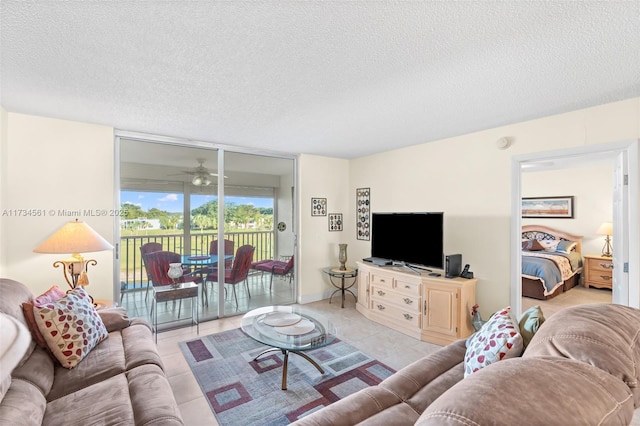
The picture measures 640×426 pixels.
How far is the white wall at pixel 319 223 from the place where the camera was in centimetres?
482

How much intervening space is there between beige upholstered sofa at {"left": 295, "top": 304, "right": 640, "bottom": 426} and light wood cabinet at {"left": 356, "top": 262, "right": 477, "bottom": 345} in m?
1.93

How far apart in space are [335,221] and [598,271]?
479 centimetres

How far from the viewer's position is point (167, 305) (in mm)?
3855

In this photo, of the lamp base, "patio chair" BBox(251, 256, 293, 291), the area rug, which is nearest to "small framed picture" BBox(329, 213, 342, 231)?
"patio chair" BBox(251, 256, 293, 291)

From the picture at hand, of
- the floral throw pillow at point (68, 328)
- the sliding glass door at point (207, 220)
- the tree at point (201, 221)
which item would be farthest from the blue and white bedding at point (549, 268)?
the floral throw pillow at point (68, 328)

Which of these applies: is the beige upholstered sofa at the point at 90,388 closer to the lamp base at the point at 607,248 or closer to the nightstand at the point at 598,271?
the nightstand at the point at 598,271

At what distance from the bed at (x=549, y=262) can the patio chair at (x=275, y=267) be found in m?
3.83

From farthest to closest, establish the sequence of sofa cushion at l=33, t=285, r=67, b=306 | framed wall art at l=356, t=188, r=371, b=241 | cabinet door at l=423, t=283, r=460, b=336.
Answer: framed wall art at l=356, t=188, r=371, b=241 < cabinet door at l=423, t=283, r=460, b=336 < sofa cushion at l=33, t=285, r=67, b=306

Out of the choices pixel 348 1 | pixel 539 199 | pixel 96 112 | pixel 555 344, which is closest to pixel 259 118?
pixel 96 112

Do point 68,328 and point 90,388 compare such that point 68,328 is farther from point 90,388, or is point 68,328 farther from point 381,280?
point 381,280

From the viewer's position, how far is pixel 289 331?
2676mm

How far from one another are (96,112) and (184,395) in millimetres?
2626

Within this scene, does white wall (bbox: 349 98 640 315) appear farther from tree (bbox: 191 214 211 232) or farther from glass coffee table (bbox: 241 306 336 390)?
tree (bbox: 191 214 211 232)

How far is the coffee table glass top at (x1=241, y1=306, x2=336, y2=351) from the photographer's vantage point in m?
2.45
